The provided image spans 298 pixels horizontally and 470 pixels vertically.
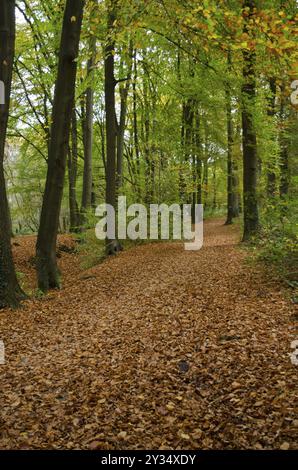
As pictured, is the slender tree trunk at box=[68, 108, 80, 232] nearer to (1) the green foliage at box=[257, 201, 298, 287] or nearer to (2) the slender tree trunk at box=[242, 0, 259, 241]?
(2) the slender tree trunk at box=[242, 0, 259, 241]

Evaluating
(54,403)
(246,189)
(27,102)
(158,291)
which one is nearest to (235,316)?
(158,291)

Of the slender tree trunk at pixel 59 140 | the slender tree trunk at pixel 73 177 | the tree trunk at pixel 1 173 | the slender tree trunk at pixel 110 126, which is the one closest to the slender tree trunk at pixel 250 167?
the slender tree trunk at pixel 110 126

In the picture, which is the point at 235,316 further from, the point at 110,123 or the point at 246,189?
the point at 110,123

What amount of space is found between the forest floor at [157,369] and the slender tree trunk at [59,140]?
122cm

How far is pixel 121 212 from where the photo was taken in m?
13.2

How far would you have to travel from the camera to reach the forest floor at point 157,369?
11.2ft

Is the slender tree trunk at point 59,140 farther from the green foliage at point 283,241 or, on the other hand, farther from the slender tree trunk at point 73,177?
the slender tree trunk at point 73,177

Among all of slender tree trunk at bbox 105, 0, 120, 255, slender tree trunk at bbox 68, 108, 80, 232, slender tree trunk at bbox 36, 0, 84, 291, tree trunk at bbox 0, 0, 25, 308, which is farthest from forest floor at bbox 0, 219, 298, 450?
slender tree trunk at bbox 68, 108, 80, 232

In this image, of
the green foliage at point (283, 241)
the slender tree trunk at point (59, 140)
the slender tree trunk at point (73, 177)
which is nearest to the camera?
the green foliage at point (283, 241)

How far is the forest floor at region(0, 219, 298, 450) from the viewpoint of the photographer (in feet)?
11.2

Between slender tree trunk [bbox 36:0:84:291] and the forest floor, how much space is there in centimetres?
122

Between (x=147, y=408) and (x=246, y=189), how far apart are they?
8901 mm

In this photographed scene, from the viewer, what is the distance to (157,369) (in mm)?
4488
